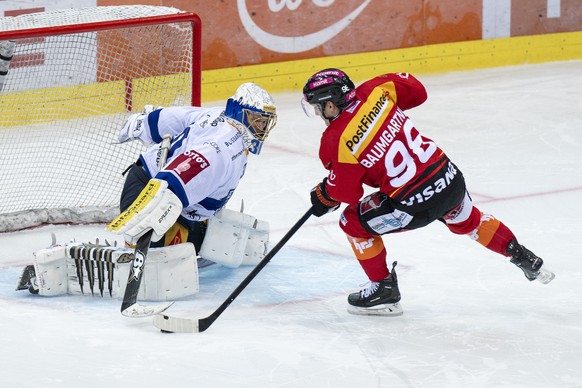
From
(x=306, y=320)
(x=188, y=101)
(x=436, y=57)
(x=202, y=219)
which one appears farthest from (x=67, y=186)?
(x=436, y=57)

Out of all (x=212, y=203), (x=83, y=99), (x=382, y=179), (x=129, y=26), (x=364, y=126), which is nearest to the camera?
(x=364, y=126)

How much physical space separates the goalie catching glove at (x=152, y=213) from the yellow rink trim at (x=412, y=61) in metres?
3.50

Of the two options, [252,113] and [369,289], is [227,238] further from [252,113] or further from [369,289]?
[369,289]

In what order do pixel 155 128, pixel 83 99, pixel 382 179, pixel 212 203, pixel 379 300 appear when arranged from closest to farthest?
pixel 382 179 → pixel 379 300 → pixel 212 203 → pixel 155 128 → pixel 83 99

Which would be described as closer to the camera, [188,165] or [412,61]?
[188,165]

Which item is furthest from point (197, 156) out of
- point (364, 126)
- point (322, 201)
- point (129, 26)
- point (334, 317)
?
point (129, 26)

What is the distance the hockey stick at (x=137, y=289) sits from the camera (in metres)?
3.71

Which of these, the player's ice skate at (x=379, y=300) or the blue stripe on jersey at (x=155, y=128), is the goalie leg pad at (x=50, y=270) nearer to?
the blue stripe on jersey at (x=155, y=128)

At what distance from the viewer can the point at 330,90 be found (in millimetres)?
3648

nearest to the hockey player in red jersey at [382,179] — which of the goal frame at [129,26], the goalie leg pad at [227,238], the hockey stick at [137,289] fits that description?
Result: the goalie leg pad at [227,238]

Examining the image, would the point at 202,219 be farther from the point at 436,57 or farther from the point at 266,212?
the point at 436,57

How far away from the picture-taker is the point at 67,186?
5.20 metres

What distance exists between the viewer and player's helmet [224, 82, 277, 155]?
3.99m

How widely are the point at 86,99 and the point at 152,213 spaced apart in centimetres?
183
